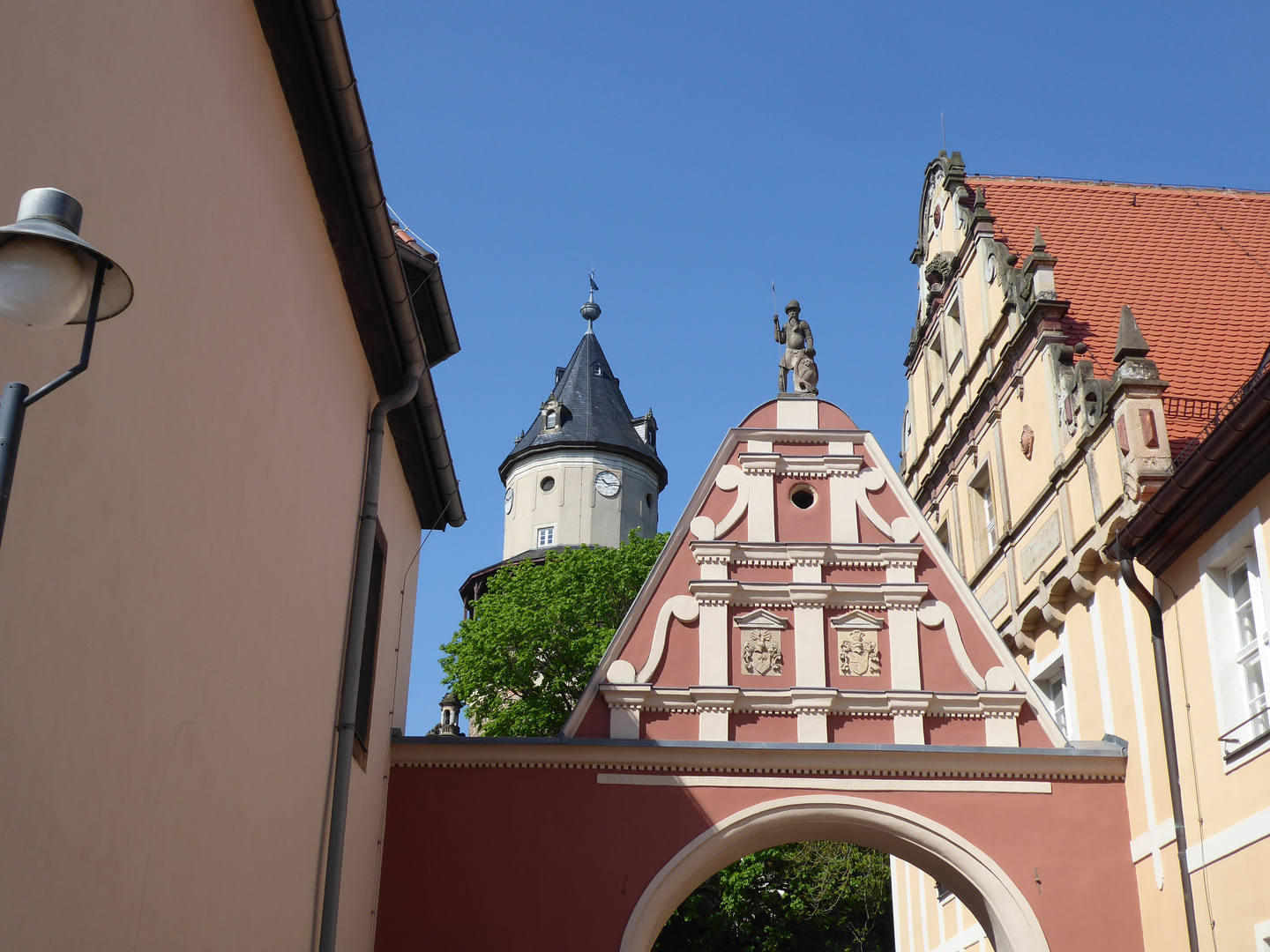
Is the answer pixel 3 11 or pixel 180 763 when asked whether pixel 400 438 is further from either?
pixel 3 11

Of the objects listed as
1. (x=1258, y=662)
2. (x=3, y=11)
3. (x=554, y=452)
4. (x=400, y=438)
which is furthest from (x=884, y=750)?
(x=554, y=452)

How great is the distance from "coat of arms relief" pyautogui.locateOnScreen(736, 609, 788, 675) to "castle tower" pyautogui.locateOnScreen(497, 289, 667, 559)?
110 ft

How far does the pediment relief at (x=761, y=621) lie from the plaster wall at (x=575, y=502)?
3342 centimetres

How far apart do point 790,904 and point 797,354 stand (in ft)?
49.2

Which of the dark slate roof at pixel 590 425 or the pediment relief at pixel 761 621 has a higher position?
the dark slate roof at pixel 590 425

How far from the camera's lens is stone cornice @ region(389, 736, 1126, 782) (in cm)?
1213

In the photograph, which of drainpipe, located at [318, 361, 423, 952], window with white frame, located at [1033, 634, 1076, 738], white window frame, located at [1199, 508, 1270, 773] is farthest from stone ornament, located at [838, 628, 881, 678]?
drainpipe, located at [318, 361, 423, 952]

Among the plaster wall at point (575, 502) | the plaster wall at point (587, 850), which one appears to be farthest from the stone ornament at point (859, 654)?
the plaster wall at point (575, 502)

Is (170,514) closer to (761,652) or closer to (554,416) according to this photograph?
(761,652)

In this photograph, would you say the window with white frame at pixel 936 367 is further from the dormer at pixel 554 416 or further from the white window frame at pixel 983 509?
the dormer at pixel 554 416

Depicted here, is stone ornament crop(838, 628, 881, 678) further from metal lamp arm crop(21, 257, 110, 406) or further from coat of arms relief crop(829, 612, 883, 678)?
metal lamp arm crop(21, 257, 110, 406)

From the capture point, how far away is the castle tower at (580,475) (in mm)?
47594

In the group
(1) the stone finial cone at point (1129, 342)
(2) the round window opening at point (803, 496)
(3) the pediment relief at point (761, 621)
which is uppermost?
(1) the stone finial cone at point (1129, 342)

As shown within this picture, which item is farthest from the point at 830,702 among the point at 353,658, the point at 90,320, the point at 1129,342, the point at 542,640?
the point at 542,640
